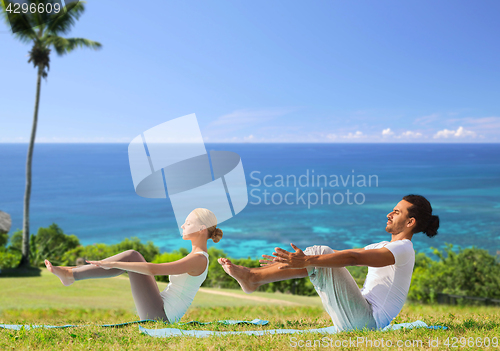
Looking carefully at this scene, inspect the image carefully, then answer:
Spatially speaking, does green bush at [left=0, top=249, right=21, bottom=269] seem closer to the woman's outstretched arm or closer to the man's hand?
the woman's outstretched arm

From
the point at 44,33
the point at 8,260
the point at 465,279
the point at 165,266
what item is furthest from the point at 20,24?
the point at 465,279

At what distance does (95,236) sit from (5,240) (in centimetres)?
4862

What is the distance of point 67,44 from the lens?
17.0 meters

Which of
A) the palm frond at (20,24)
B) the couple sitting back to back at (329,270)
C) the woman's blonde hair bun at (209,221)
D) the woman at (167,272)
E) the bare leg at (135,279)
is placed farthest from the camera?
the palm frond at (20,24)

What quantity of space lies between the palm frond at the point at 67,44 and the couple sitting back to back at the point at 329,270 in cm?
1649

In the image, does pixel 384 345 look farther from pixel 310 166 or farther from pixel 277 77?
pixel 277 77

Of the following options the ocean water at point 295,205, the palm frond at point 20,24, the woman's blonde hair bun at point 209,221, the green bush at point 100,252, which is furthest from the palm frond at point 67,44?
the ocean water at point 295,205

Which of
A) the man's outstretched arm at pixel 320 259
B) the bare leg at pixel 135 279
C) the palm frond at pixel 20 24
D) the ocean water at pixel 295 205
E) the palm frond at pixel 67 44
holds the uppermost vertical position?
the palm frond at pixel 20 24

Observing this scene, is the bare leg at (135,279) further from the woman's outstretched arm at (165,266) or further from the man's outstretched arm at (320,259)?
the man's outstretched arm at (320,259)

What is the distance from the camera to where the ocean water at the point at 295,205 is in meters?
64.6

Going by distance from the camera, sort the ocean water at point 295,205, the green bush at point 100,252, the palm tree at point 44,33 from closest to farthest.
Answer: the palm tree at point 44,33 → the green bush at point 100,252 → the ocean water at point 295,205

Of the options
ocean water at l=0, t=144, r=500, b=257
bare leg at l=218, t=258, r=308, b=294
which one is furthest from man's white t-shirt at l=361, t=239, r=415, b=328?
ocean water at l=0, t=144, r=500, b=257

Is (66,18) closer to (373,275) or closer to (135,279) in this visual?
(135,279)

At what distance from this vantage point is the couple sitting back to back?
2.89 meters
